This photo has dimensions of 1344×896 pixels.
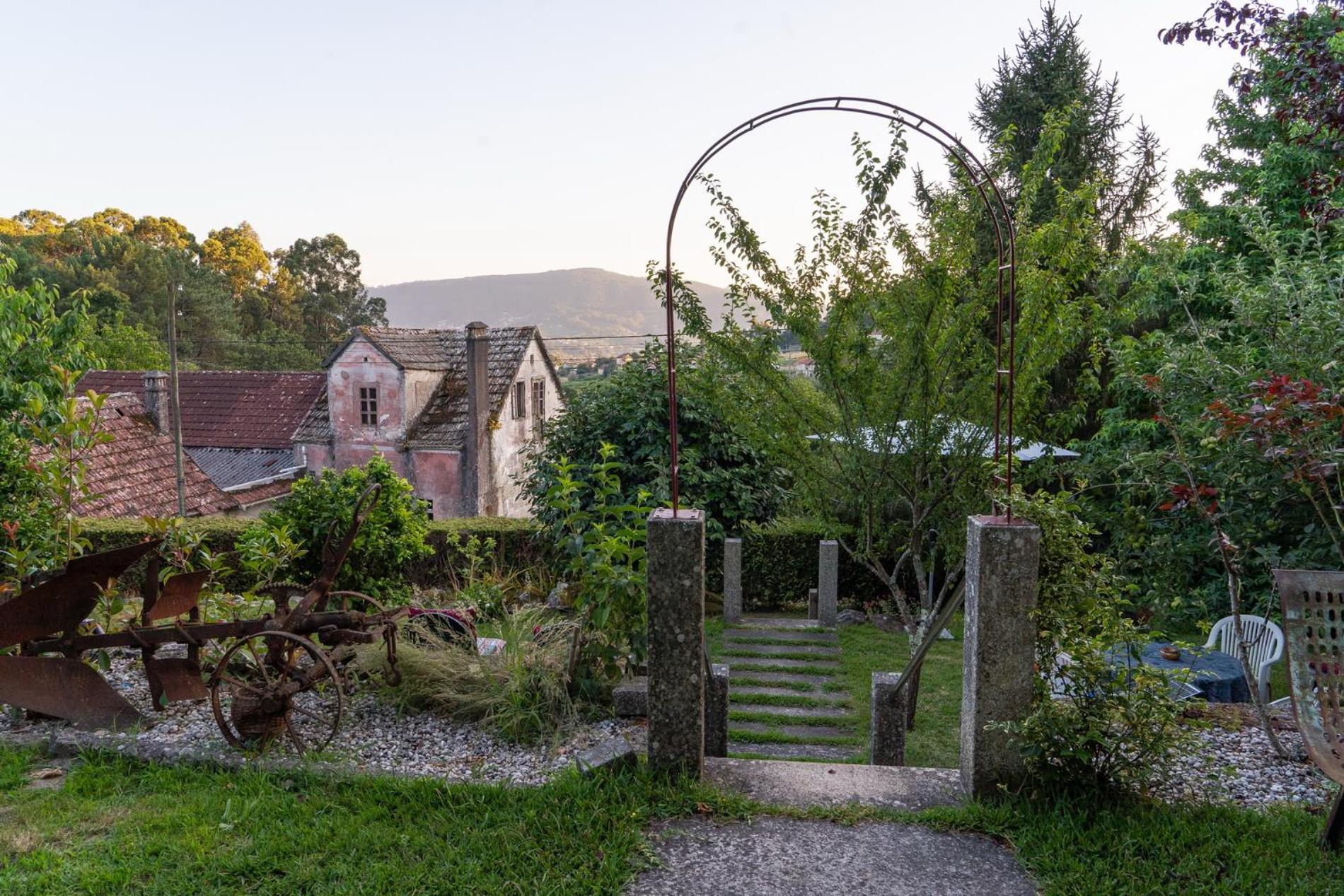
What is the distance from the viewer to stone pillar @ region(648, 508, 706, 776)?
3252 millimetres

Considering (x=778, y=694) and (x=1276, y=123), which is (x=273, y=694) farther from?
(x=1276, y=123)

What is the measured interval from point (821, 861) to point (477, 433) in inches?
698

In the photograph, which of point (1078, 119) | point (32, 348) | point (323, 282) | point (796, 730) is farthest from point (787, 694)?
point (323, 282)

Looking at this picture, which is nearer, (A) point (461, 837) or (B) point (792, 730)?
(A) point (461, 837)

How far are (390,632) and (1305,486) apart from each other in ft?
15.1

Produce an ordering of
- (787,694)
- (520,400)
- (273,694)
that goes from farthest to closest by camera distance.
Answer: (520,400) → (787,694) → (273,694)

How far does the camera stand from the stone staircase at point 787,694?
567cm

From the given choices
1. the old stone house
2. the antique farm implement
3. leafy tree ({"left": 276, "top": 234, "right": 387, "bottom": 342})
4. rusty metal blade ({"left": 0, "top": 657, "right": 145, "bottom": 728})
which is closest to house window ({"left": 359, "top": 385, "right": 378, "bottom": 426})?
the old stone house

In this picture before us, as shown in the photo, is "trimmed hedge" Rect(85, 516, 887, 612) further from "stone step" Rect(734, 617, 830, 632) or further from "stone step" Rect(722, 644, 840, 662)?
"stone step" Rect(722, 644, 840, 662)

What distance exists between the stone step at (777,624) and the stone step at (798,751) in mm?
3652

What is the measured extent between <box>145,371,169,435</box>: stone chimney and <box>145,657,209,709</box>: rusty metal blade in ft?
58.6

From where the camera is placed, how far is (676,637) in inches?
129

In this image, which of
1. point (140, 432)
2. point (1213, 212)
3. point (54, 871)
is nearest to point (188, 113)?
point (140, 432)

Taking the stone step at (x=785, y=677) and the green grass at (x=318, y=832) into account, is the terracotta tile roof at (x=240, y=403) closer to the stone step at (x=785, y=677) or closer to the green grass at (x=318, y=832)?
the stone step at (x=785, y=677)
